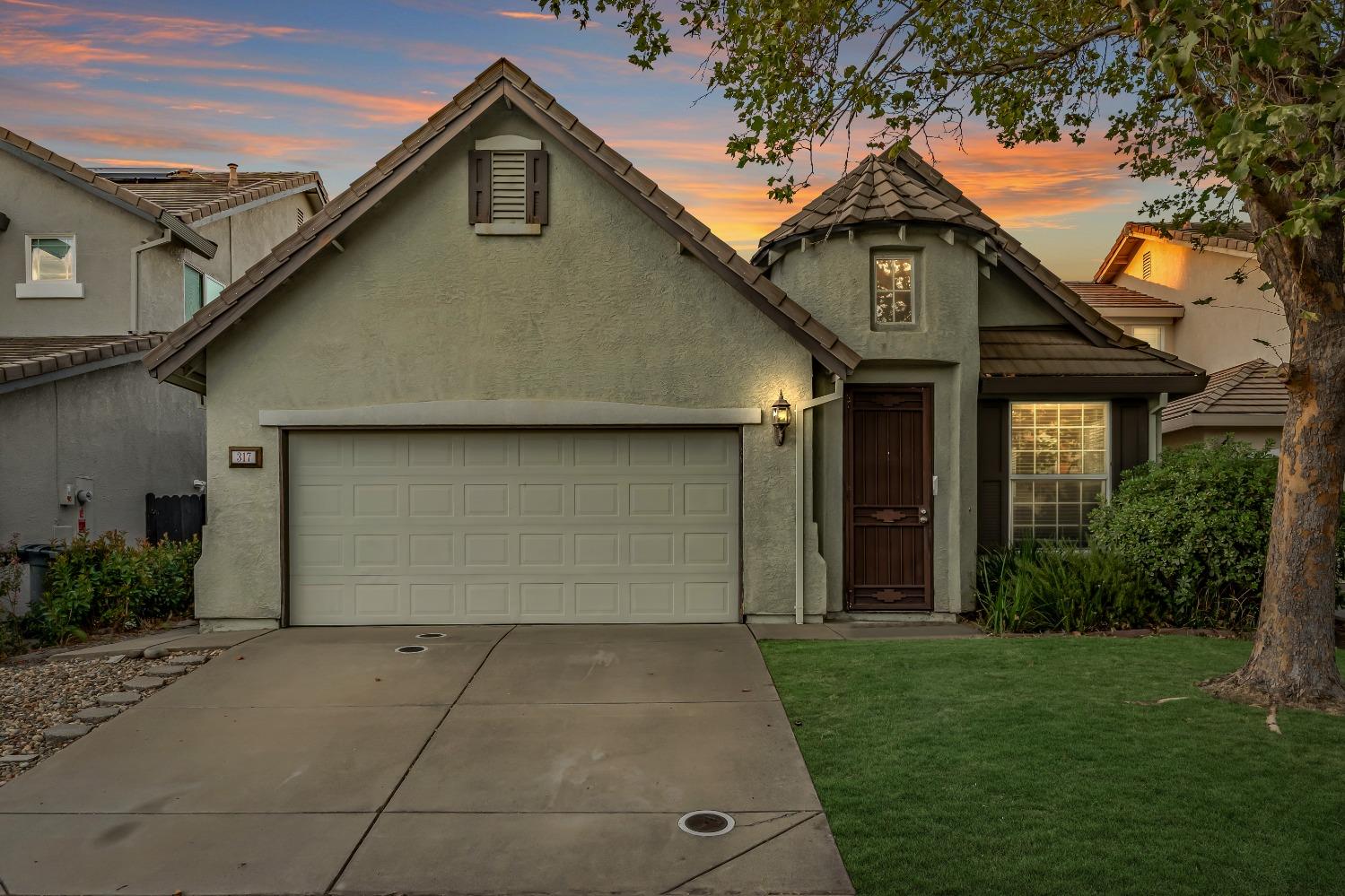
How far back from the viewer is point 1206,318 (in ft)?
65.5

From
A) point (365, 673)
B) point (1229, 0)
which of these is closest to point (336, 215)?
point (365, 673)

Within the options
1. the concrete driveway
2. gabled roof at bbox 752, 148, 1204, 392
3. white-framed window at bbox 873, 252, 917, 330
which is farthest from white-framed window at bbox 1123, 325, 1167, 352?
the concrete driveway

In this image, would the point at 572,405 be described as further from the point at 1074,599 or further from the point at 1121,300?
the point at 1121,300

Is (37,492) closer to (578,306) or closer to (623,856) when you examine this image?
(578,306)

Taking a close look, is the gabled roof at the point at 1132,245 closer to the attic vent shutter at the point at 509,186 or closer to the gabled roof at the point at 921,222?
the gabled roof at the point at 921,222

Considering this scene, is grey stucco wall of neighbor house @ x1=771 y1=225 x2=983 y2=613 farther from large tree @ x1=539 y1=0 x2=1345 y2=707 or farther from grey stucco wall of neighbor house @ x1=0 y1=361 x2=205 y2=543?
grey stucco wall of neighbor house @ x1=0 y1=361 x2=205 y2=543

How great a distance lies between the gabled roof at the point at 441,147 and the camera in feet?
30.4

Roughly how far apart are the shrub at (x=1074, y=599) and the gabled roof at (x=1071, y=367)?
2.11m

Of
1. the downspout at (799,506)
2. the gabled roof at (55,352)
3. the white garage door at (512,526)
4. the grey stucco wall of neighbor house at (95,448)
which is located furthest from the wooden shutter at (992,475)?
the grey stucco wall of neighbor house at (95,448)

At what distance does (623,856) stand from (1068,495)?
8.37 meters

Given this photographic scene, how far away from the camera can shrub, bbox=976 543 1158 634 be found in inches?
368

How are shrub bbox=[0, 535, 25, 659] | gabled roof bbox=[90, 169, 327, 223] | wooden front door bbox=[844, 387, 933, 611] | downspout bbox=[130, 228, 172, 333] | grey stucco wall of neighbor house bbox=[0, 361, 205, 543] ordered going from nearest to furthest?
1. shrub bbox=[0, 535, 25, 659]
2. wooden front door bbox=[844, 387, 933, 611]
3. grey stucco wall of neighbor house bbox=[0, 361, 205, 543]
4. downspout bbox=[130, 228, 172, 333]
5. gabled roof bbox=[90, 169, 327, 223]

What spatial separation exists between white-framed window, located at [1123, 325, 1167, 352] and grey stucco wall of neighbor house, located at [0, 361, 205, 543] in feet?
66.4

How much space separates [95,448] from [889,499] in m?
10.9
